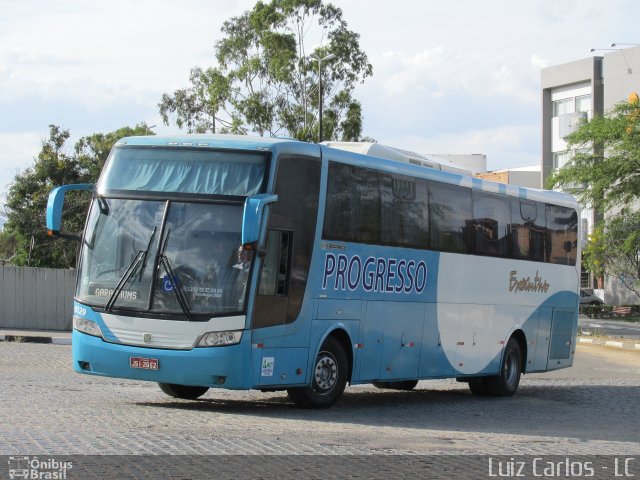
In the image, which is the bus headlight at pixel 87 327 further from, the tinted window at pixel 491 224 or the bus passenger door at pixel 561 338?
the bus passenger door at pixel 561 338

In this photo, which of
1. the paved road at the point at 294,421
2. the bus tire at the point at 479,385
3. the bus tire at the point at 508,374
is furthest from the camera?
the bus tire at the point at 479,385

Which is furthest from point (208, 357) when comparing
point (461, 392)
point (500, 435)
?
point (461, 392)

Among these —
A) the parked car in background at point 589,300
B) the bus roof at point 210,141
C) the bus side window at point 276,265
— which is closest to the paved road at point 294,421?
the bus side window at point 276,265

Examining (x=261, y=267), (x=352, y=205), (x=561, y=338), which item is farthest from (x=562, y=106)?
(x=261, y=267)

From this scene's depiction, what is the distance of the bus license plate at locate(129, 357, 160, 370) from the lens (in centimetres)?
1374

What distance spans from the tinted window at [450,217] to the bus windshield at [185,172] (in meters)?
4.35

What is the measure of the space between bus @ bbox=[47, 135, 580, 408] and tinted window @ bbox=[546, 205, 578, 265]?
4.22m

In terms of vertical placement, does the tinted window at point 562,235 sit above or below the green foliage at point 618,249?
below

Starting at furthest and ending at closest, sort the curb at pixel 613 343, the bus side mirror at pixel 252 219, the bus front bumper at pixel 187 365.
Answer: the curb at pixel 613 343
the bus front bumper at pixel 187 365
the bus side mirror at pixel 252 219

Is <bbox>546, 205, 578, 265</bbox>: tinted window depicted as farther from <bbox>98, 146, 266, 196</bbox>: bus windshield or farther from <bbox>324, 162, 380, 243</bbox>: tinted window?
<bbox>98, 146, 266, 196</bbox>: bus windshield

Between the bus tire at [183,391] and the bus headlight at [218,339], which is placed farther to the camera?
the bus tire at [183,391]

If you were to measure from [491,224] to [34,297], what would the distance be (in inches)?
842

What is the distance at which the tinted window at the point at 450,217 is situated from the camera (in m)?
17.8

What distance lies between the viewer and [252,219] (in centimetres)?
1309
